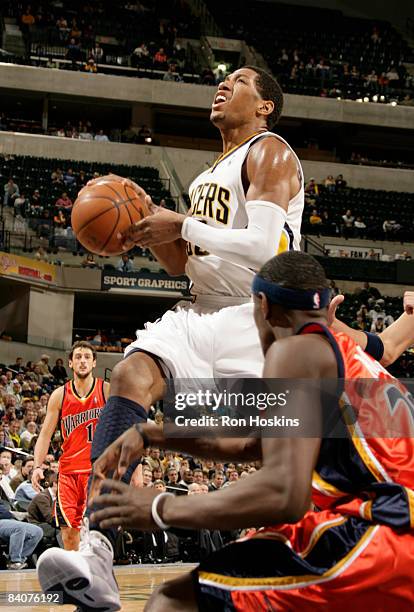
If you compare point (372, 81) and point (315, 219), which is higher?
point (372, 81)

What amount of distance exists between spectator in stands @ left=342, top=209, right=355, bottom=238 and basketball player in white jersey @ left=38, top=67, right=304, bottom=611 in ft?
67.0

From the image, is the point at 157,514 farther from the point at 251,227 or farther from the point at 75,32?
the point at 75,32

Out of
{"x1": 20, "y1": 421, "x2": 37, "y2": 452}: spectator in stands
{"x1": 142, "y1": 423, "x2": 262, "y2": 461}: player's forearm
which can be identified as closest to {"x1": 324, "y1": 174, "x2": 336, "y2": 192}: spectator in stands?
{"x1": 20, "y1": 421, "x2": 37, "y2": 452}: spectator in stands

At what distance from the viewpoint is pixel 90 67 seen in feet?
85.8

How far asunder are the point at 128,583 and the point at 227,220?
3.86 metres

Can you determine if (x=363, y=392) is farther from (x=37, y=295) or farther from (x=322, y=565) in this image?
(x=37, y=295)

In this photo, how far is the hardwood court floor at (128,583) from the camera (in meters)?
5.21

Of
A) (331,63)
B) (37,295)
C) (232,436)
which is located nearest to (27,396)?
(37,295)

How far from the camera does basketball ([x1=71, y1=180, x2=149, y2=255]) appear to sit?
3.93 m

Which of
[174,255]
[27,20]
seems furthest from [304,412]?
[27,20]

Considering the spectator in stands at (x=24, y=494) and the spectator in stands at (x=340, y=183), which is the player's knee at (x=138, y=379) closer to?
the spectator in stands at (x=24, y=494)

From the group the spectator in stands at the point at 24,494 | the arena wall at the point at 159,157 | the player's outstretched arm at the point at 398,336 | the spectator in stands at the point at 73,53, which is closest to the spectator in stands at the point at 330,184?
the arena wall at the point at 159,157

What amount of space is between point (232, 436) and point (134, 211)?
1.47m

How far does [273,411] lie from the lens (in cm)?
229
